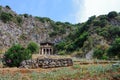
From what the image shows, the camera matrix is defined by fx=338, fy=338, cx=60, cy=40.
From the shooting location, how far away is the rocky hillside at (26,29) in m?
134

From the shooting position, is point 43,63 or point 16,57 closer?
point 43,63

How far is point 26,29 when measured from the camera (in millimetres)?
150250

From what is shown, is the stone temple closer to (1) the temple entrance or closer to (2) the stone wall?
(1) the temple entrance

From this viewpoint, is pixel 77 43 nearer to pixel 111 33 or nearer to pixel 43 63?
pixel 111 33

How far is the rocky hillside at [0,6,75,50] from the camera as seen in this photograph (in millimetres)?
133625

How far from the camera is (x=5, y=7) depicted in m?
154

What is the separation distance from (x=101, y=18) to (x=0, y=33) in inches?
1527

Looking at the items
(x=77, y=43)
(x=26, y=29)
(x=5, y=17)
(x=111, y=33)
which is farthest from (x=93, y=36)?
(x=26, y=29)

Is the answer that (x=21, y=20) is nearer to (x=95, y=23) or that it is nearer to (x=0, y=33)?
(x=0, y=33)

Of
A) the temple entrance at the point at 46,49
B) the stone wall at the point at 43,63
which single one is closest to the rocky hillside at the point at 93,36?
the temple entrance at the point at 46,49

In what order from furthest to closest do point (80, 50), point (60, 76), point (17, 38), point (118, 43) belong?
point (17, 38) → point (80, 50) → point (118, 43) → point (60, 76)

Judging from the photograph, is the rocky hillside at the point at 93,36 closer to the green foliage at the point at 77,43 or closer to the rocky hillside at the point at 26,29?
the green foliage at the point at 77,43

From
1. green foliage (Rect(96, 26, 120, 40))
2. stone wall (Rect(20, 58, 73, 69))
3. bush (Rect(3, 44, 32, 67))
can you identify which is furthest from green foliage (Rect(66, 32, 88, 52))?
stone wall (Rect(20, 58, 73, 69))

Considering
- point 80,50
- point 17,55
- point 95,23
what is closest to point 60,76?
point 17,55
